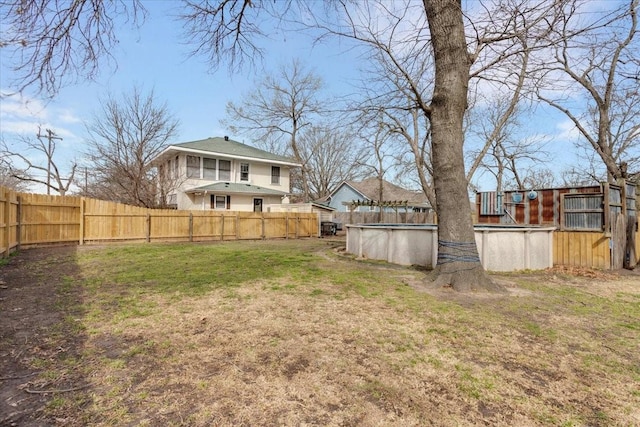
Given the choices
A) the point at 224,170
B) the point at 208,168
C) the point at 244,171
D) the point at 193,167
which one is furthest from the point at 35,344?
the point at 244,171

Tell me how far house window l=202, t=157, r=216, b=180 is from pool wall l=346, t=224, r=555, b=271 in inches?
580

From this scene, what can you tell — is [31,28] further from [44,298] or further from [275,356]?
[275,356]

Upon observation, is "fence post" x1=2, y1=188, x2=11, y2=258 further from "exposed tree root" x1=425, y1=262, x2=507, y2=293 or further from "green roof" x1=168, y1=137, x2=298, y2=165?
"exposed tree root" x1=425, y1=262, x2=507, y2=293

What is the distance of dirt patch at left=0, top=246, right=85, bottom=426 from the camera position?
7.32ft

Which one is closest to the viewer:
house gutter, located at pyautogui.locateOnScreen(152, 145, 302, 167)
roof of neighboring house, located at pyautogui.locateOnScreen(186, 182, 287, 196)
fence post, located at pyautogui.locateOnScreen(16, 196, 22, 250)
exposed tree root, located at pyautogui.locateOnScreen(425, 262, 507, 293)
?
exposed tree root, located at pyautogui.locateOnScreen(425, 262, 507, 293)

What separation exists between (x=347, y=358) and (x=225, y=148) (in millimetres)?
21190

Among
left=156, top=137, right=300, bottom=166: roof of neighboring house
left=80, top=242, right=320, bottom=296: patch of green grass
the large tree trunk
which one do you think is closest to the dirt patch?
left=80, top=242, right=320, bottom=296: patch of green grass

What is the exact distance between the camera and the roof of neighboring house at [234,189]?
63.8 ft

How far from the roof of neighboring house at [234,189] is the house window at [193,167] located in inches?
40.6

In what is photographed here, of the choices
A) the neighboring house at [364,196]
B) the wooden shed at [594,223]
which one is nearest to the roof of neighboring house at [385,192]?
the neighboring house at [364,196]

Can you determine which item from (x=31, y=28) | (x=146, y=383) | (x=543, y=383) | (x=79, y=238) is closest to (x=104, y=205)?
(x=79, y=238)

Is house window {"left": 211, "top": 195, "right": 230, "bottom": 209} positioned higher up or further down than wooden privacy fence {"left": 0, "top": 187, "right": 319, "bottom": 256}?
higher up

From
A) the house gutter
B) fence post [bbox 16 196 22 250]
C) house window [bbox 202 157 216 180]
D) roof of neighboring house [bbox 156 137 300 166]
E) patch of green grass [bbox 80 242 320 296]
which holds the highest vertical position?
roof of neighboring house [bbox 156 137 300 166]

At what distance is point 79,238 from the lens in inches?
508
